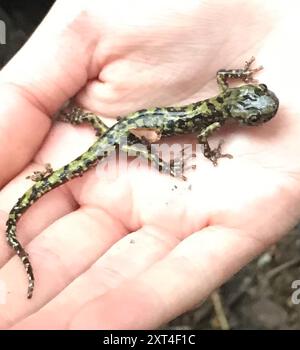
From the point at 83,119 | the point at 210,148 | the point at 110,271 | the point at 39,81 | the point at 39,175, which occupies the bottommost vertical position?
the point at 110,271

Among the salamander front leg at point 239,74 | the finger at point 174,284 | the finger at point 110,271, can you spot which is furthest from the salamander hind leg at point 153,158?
the salamander front leg at point 239,74

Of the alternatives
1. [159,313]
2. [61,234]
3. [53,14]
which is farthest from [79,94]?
[159,313]

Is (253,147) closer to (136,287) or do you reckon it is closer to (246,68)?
(246,68)

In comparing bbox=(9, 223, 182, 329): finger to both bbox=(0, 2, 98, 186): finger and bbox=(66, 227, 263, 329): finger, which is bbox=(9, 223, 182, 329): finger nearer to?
bbox=(66, 227, 263, 329): finger

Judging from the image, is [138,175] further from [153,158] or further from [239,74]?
[239,74]

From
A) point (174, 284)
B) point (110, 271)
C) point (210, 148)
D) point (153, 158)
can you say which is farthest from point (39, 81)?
point (174, 284)

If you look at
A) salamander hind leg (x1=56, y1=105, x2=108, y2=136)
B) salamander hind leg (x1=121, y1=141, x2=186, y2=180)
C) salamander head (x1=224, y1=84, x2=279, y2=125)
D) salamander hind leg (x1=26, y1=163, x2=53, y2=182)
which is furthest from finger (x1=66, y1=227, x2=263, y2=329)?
salamander hind leg (x1=56, y1=105, x2=108, y2=136)

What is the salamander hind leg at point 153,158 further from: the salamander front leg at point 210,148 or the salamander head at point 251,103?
the salamander head at point 251,103

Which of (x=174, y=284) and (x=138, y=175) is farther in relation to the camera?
(x=138, y=175)
